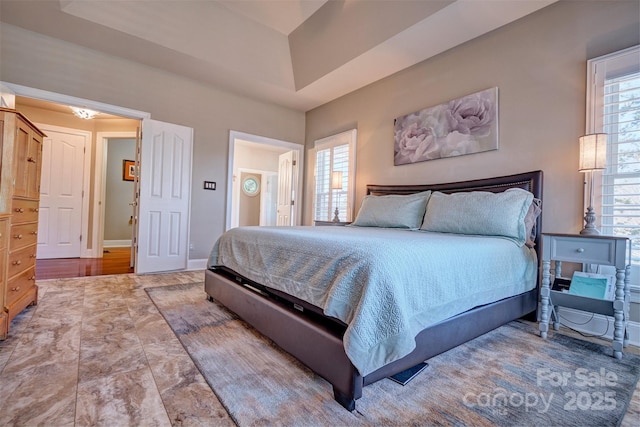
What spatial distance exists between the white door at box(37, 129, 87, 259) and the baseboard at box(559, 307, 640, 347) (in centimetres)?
687

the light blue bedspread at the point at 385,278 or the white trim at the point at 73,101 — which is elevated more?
the white trim at the point at 73,101

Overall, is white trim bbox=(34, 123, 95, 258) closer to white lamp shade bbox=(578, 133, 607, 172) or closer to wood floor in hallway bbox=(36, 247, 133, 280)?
wood floor in hallway bbox=(36, 247, 133, 280)

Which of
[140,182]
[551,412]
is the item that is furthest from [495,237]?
[140,182]

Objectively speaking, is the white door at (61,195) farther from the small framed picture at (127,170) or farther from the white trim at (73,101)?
the white trim at (73,101)

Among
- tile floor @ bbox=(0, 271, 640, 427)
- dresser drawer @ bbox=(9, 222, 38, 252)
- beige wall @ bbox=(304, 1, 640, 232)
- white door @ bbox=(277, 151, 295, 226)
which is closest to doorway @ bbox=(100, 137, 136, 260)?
white door @ bbox=(277, 151, 295, 226)

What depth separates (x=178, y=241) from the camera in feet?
13.4

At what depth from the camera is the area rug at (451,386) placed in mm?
1214

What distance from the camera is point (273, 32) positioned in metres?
3.95

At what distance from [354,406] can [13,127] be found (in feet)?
8.43

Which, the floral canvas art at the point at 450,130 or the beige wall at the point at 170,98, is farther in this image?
the beige wall at the point at 170,98

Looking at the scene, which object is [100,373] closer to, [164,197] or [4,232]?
[4,232]

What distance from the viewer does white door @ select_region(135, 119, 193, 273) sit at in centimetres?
380

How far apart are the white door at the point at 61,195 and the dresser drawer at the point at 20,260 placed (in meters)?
3.23

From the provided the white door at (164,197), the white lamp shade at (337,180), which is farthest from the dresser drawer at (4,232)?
the white lamp shade at (337,180)
